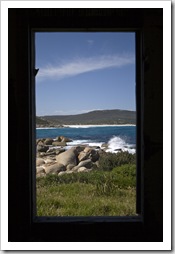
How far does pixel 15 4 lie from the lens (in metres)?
1.33

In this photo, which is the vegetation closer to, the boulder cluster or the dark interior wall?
the dark interior wall

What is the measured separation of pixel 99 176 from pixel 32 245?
4444 mm

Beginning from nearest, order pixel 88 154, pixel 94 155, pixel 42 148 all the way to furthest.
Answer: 1. pixel 94 155
2. pixel 88 154
3. pixel 42 148

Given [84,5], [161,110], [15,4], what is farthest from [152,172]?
[15,4]

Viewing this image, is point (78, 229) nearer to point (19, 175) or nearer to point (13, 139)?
point (19, 175)

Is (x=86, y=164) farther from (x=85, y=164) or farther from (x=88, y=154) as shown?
(x=88, y=154)

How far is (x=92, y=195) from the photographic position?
177 inches

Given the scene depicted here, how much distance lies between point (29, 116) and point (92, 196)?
131 inches

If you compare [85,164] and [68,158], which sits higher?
[68,158]

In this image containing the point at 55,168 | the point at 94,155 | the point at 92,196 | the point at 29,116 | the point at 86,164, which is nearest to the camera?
the point at 29,116

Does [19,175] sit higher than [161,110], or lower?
lower

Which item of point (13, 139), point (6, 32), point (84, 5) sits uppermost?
point (84, 5)

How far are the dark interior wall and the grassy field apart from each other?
1.57 m

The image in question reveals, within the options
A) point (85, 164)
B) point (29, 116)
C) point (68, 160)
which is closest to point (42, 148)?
point (68, 160)
